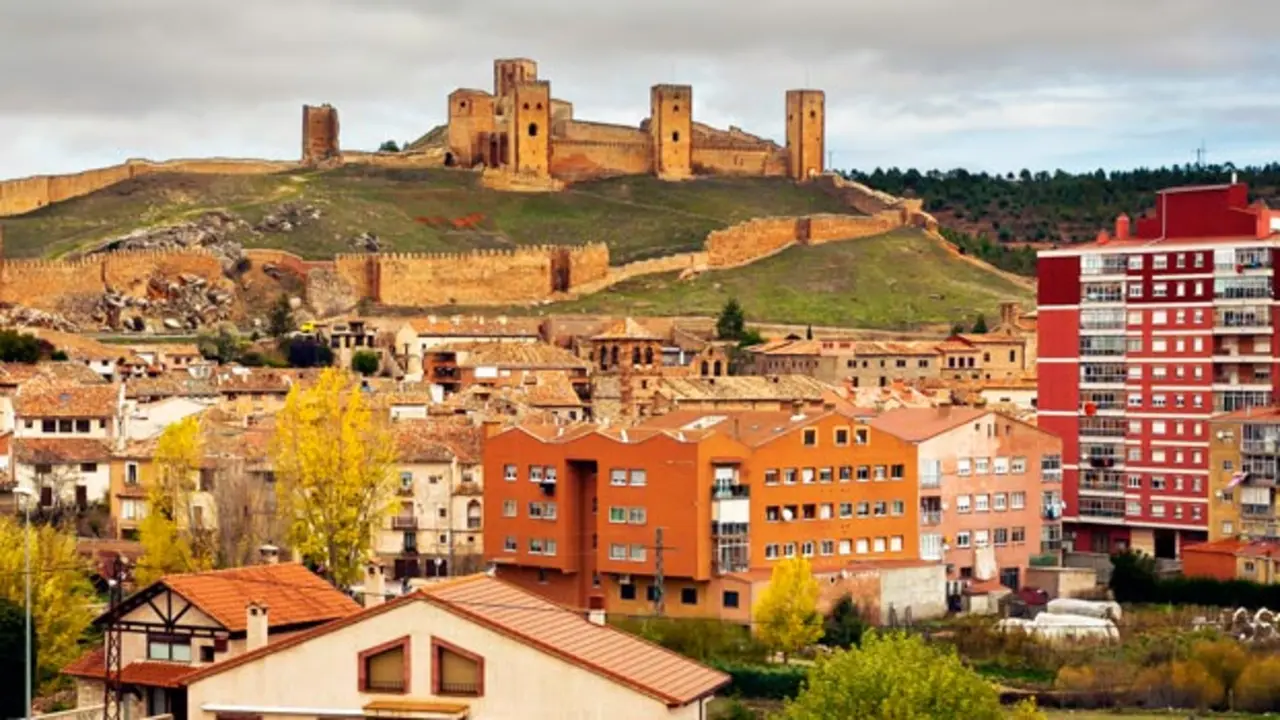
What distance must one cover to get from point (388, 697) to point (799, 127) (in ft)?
381

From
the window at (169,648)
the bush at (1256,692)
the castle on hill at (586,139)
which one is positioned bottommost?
the bush at (1256,692)

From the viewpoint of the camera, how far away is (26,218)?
11669 centimetres

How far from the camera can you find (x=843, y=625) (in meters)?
46.0

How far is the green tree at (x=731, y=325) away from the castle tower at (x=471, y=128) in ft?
113

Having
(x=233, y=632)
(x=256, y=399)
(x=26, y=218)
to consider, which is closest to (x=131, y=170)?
(x=26, y=218)

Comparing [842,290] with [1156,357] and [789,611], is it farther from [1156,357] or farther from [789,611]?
[789,611]

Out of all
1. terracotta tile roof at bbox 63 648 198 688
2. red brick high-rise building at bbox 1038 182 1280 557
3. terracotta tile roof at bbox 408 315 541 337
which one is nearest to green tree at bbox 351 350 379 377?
terracotta tile roof at bbox 408 315 541 337

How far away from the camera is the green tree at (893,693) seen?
2623 cm

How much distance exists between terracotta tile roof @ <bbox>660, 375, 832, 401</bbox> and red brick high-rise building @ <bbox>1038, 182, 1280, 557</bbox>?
903cm

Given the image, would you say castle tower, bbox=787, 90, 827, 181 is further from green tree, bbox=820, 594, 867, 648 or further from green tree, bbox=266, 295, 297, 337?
green tree, bbox=820, 594, 867, 648

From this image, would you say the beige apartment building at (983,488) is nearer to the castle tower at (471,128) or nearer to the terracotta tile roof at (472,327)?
the terracotta tile roof at (472,327)

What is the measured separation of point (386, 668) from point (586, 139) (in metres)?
113

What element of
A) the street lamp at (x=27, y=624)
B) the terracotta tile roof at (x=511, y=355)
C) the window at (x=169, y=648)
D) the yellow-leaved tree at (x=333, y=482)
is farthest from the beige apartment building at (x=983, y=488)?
the window at (x=169, y=648)

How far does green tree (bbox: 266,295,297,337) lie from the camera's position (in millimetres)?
93750
